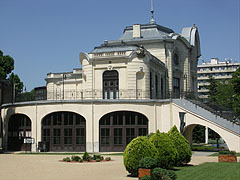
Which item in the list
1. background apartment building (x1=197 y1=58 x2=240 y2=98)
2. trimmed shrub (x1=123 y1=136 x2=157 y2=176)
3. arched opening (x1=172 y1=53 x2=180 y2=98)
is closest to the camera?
trimmed shrub (x1=123 y1=136 x2=157 y2=176)

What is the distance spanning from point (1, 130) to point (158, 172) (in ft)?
95.1

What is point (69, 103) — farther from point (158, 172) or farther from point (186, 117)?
point (158, 172)

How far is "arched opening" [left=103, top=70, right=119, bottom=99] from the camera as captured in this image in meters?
38.3

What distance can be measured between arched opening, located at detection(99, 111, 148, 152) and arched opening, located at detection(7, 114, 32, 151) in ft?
25.2

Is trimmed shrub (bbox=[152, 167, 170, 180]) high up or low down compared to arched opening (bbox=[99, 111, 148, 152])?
down

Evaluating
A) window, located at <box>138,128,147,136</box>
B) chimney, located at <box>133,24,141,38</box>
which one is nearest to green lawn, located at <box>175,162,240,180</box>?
window, located at <box>138,128,147,136</box>

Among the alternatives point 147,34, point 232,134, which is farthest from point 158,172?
point 147,34

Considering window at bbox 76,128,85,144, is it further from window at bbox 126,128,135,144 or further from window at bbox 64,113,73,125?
window at bbox 126,128,135,144

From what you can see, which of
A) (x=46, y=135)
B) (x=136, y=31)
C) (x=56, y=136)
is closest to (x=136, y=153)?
(x=56, y=136)

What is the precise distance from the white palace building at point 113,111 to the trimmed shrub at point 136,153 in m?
11.9

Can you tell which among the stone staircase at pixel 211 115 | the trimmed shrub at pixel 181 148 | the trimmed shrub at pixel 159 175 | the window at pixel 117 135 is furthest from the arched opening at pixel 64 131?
the trimmed shrub at pixel 159 175

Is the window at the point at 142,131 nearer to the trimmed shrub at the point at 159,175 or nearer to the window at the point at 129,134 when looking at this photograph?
the window at the point at 129,134

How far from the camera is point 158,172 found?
14.6 metres

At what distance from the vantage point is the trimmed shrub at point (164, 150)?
19031 mm
